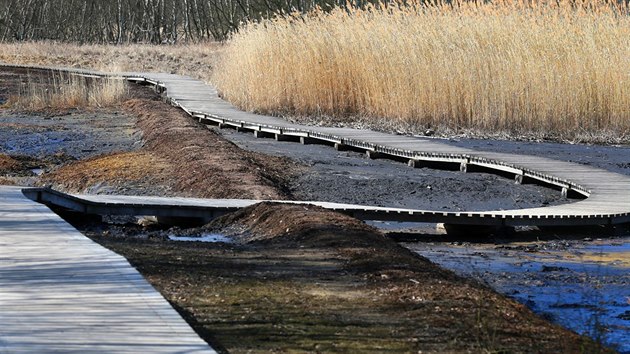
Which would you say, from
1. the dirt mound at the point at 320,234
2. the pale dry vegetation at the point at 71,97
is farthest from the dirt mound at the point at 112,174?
the pale dry vegetation at the point at 71,97

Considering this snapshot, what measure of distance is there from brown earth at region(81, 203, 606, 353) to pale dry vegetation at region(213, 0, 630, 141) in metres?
10.1

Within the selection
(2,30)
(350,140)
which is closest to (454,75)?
(350,140)

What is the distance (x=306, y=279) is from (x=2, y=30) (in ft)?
162

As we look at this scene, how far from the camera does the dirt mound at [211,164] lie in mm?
12562

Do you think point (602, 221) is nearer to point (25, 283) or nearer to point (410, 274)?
→ point (410, 274)

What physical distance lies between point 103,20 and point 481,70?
39908mm

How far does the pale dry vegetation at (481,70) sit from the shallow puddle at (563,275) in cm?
777

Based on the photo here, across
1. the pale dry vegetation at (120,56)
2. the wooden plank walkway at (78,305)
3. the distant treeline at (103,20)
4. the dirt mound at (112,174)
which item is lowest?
the dirt mound at (112,174)

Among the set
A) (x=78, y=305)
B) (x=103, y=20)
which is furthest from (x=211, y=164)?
(x=103, y=20)

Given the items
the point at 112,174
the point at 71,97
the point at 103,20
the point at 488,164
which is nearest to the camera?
the point at 112,174

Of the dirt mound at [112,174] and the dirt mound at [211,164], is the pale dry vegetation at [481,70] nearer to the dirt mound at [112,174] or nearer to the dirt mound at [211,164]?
the dirt mound at [211,164]

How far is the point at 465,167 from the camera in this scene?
14.9m

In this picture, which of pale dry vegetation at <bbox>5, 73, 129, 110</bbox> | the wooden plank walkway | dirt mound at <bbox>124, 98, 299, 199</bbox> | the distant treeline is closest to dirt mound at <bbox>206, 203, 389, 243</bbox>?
dirt mound at <bbox>124, 98, 299, 199</bbox>

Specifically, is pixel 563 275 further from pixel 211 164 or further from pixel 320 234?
pixel 211 164
